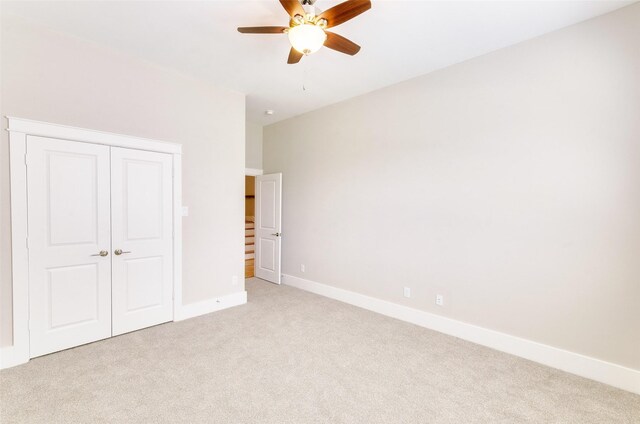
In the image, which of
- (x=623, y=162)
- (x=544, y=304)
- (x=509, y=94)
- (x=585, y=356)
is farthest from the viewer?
(x=509, y=94)

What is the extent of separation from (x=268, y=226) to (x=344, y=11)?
3.94 meters

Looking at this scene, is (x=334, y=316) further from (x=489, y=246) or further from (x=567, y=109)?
(x=567, y=109)

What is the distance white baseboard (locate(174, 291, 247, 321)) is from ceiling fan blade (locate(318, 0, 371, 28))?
3478mm

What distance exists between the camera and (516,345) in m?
2.88

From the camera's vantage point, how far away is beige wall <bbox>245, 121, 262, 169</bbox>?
5605 millimetres

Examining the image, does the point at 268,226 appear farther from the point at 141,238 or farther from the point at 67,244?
the point at 67,244

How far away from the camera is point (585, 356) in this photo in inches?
100

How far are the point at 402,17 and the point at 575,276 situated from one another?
274 centimetres

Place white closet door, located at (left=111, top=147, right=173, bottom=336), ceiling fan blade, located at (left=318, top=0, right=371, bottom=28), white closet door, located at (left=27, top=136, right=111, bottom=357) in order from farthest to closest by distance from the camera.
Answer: white closet door, located at (left=111, top=147, right=173, bottom=336) → white closet door, located at (left=27, top=136, right=111, bottom=357) → ceiling fan blade, located at (left=318, top=0, right=371, bottom=28)

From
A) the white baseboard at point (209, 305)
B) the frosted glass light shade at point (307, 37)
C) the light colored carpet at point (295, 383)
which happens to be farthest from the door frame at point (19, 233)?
the frosted glass light shade at point (307, 37)

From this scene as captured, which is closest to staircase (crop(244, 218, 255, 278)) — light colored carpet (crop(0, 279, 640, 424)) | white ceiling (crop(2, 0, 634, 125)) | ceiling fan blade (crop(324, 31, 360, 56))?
light colored carpet (crop(0, 279, 640, 424))

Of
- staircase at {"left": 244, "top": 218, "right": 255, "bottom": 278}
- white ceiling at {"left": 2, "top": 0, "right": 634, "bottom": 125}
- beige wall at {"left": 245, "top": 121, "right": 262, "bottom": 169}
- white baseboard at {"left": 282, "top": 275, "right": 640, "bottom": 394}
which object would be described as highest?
white ceiling at {"left": 2, "top": 0, "right": 634, "bottom": 125}

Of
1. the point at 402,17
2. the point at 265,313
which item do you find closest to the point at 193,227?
the point at 265,313

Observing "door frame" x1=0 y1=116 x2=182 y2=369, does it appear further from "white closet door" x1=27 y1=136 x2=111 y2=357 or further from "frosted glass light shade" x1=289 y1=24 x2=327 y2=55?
"frosted glass light shade" x1=289 y1=24 x2=327 y2=55
